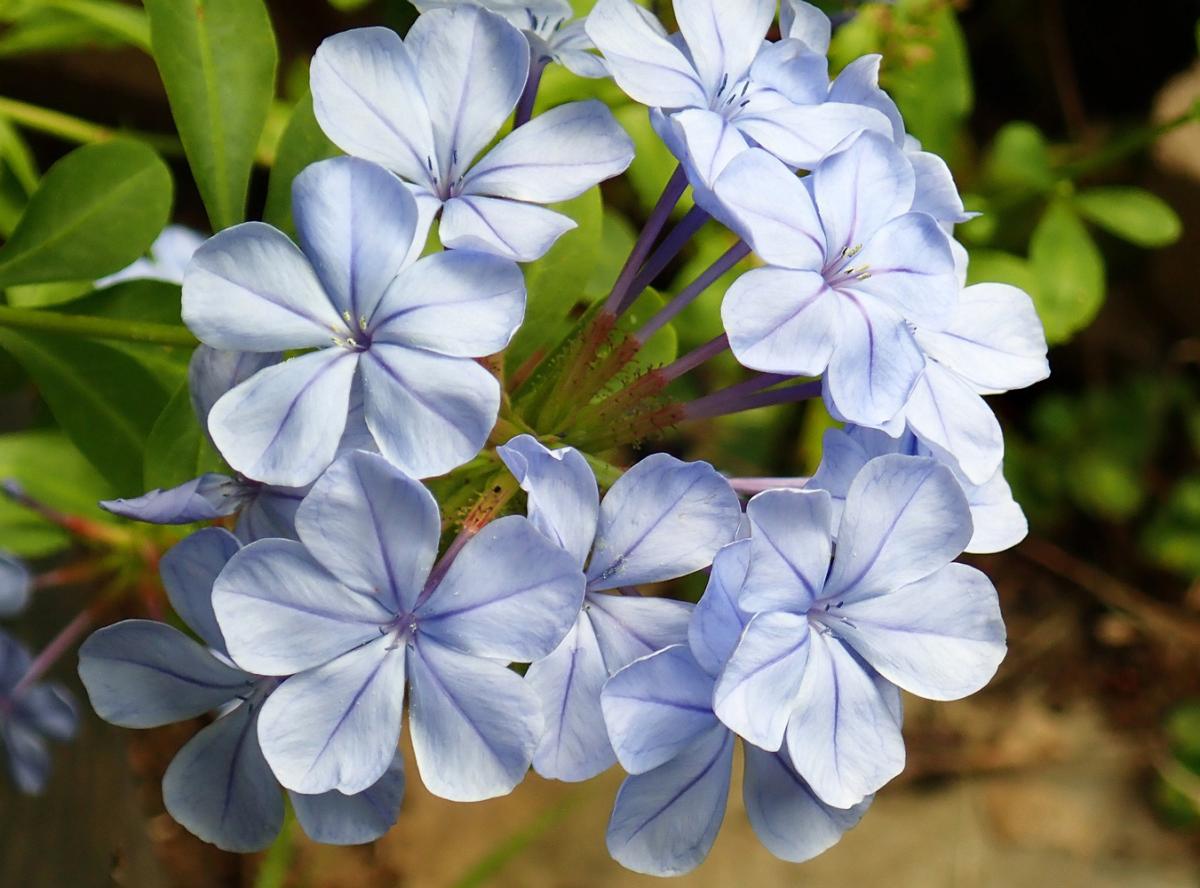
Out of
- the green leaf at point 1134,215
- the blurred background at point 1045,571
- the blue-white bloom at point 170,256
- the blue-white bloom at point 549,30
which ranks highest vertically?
the blue-white bloom at point 549,30

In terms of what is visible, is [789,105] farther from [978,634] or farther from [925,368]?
[978,634]

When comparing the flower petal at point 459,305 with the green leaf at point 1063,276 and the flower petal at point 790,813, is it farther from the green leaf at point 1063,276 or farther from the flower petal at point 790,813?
the green leaf at point 1063,276

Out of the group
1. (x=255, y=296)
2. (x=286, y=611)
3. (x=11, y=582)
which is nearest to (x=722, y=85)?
(x=255, y=296)

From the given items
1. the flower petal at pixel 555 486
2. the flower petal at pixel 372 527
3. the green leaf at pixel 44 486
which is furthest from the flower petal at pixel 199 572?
the green leaf at pixel 44 486

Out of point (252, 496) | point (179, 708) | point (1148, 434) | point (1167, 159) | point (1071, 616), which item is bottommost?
point (1071, 616)

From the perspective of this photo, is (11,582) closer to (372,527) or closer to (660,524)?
(372,527)

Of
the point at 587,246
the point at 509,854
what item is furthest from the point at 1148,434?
the point at 587,246
